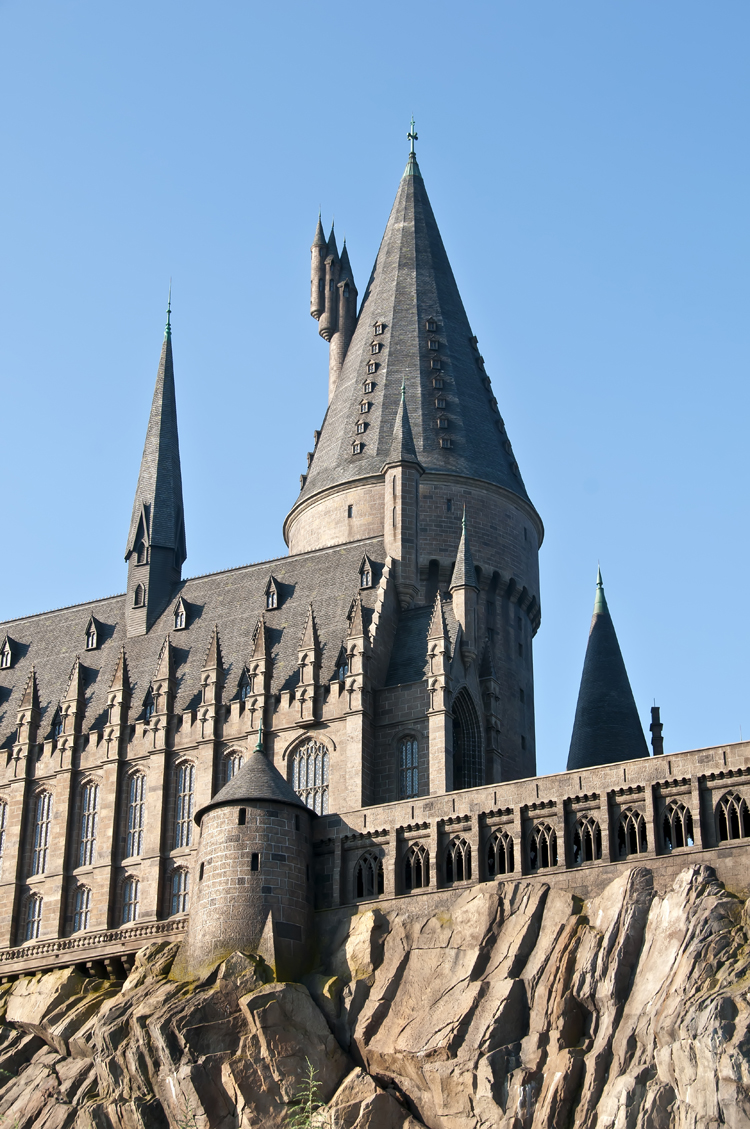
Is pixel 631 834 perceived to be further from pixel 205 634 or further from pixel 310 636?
pixel 205 634

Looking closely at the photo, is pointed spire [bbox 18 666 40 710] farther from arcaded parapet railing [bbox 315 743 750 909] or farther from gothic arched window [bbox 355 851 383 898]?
gothic arched window [bbox 355 851 383 898]

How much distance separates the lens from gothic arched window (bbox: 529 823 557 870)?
66.3 m

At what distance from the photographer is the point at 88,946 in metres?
75.1

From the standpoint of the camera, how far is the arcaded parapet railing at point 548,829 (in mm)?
63562

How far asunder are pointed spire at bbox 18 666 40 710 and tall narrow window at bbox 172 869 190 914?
41.9 ft

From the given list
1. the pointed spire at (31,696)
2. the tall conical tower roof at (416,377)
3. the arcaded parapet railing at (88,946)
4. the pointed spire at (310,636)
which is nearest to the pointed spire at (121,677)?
the pointed spire at (31,696)

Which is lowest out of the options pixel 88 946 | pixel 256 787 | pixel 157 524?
pixel 88 946

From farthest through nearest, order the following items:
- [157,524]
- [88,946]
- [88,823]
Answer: [157,524] → [88,823] → [88,946]

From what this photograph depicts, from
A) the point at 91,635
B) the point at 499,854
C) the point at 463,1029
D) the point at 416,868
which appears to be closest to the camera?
the point at 463,1029

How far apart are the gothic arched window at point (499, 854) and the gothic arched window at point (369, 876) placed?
4637 millimetres

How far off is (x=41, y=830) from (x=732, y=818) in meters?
34.9

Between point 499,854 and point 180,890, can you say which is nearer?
point 499,854

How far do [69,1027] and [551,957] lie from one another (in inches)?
786

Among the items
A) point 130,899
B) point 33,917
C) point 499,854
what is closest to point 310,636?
point 130,899
